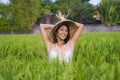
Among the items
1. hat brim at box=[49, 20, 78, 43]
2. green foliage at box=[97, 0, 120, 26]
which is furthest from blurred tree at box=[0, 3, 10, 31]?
hat brim at box=[49, 20, 78, 43]

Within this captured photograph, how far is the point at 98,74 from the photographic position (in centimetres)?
192

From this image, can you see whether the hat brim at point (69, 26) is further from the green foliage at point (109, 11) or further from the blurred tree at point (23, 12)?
the green foliage at point (109, 11)

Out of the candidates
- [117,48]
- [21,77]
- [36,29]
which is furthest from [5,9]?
[21,77]

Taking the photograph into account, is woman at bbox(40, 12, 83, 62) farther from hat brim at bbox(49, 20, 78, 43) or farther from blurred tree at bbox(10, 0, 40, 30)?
blurred tree at bbox(10, 0, 40, 30)

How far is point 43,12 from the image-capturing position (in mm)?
50688

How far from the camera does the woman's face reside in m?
4.46

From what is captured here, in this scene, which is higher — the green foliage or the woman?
the woman

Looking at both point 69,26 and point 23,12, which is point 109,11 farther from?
point 69,26

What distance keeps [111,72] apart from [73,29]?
10.4ft

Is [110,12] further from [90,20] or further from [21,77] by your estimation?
[21,77]

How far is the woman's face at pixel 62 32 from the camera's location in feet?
14.6

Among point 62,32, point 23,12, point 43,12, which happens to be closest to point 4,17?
point 23,12

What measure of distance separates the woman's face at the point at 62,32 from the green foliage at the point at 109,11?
134 feet

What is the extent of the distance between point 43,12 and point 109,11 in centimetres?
1037
